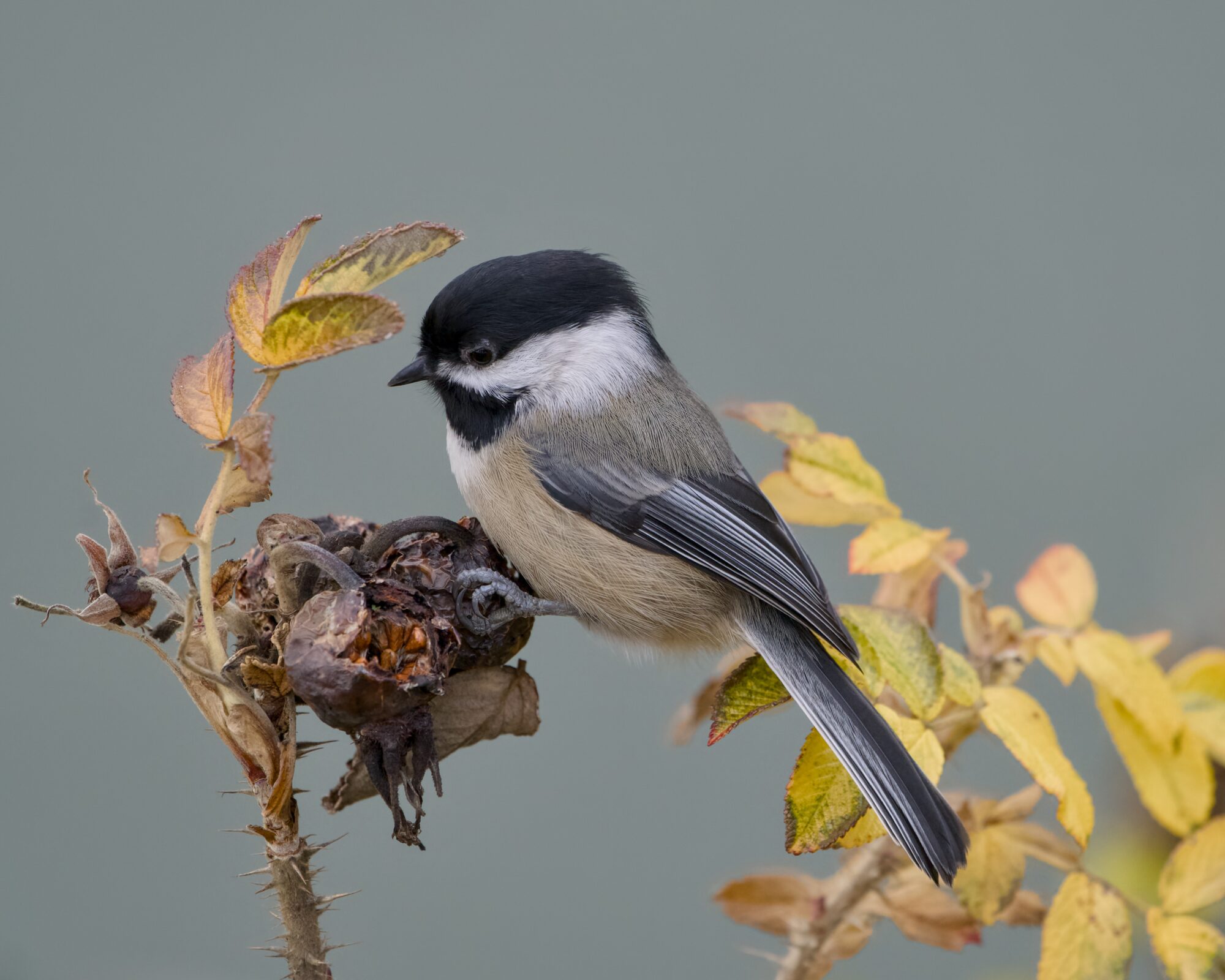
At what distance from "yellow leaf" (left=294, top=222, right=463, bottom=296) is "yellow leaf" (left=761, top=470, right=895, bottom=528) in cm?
35

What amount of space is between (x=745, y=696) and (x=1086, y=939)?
25 cm

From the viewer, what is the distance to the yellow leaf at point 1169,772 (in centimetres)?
68

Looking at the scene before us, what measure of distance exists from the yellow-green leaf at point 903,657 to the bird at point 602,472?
0.22 meters

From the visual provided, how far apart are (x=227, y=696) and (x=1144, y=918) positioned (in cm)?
56

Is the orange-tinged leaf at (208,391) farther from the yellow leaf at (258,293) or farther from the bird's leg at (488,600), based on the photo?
the bird's leg at (488,600)

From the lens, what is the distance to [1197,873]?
2.22 ft

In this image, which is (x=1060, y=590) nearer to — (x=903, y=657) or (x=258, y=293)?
(x=903, y=657)

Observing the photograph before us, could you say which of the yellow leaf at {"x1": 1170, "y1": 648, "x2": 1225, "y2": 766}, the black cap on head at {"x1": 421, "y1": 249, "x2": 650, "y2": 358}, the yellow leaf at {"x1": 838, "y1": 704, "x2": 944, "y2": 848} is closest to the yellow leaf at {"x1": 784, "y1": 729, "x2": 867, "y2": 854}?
the yellow leaf at {"x1": 838, "y1": 704, "x2": 944, "y2": 848}

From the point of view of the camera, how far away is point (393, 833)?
631mm

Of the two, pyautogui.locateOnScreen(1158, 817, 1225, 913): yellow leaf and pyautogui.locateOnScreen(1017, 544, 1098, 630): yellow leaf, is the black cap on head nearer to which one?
pyautogui.locateOnScreen(1017, 544, 1098, 630): yellow leaf

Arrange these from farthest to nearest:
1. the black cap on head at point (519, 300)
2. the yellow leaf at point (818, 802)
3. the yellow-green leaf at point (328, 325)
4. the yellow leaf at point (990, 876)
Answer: the black cap on head at point (519, 300) → the yellow leaf at point (990, 876) → the yellow leaf at point (818, 802) → the yellow-green leaf at point (328, 325)

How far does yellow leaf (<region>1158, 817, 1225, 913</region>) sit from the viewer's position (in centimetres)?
67

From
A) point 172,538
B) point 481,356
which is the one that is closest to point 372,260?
point 172,538

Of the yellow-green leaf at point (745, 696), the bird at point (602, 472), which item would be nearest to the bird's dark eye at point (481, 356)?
the bird at point (602, 472)
